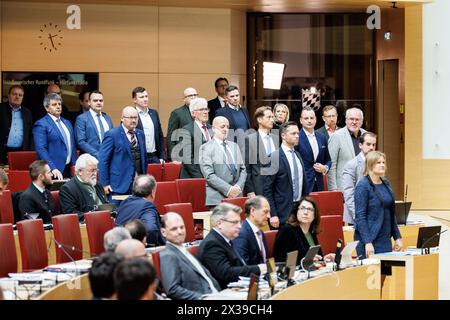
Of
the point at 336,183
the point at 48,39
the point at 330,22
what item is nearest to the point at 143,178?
the point at 336,183

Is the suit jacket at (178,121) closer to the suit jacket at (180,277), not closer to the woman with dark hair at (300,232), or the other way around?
the woman with dark hair at (300,232)

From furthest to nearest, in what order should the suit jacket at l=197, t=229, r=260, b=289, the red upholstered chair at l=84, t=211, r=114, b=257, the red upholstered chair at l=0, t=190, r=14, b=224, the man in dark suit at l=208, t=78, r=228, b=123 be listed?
1. the man in dark suit at l=208, t=78, r=228, b=123
2. the red upholstered chair at l=0, t=190, r=14, b=224
3. the red upholstered chair at l=84, t=211, r=114, b=257
4. the suit jacket at l=197, t=229, r=260, b=289

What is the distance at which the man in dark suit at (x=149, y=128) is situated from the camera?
11867mm

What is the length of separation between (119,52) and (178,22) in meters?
0.97

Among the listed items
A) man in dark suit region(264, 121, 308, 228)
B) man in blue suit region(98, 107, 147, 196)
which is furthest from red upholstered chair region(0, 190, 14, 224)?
man in dark suit region(264, 121, 308, 228)

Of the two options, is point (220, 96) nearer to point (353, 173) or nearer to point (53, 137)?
point (53, 137)

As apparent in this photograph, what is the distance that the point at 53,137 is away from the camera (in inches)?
452

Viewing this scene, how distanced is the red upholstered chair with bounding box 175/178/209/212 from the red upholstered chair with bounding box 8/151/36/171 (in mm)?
2683

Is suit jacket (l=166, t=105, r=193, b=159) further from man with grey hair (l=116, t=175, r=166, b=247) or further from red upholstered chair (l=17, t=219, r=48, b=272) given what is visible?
red upholstered chair (l=17, t=219, r=48, b=272)

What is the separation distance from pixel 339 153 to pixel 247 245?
143 inches

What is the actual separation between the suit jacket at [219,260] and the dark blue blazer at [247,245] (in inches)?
21.2

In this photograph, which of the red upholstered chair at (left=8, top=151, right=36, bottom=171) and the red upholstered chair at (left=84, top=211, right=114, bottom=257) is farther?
the red upholstered chair at (left=8, top=151, right=36, bottom=171)

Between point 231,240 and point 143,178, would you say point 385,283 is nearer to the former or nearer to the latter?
point 231,240

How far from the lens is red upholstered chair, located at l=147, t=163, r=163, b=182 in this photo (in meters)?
11.5
